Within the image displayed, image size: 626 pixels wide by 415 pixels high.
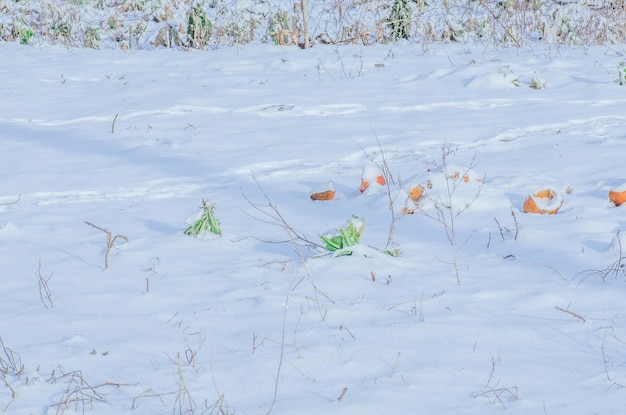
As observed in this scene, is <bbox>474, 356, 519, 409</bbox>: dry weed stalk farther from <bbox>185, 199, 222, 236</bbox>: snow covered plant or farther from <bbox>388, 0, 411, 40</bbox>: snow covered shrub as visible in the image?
<bbox>388, 0, 411, 40</bbox>: snow covered shrub

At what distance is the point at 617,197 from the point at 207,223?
1.81 meters

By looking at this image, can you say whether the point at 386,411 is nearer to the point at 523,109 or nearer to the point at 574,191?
the point at 574,191

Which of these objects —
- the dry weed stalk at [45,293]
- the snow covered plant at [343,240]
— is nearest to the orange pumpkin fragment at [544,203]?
the snow covered plant at [343,240]

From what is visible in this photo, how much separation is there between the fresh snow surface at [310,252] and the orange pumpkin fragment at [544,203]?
0.11m

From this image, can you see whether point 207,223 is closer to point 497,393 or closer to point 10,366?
point 10,366

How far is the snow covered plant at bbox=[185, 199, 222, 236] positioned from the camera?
384cm

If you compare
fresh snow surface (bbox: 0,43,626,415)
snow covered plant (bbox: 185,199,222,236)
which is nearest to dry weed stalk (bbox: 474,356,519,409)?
fresh snow surface (bbox: 0,43,626,415)

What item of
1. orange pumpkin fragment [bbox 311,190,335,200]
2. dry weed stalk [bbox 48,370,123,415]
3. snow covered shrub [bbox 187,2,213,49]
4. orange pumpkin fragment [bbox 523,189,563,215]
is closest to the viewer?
dry weed stalk [bbox 48,370,123,415]

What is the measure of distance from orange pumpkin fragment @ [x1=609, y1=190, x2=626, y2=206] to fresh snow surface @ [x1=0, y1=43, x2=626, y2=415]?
0.16ft

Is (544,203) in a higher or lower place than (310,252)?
higher

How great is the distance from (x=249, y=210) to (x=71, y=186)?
113 cm

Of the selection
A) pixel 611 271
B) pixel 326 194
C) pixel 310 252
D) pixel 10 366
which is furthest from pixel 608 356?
pixel 326 194

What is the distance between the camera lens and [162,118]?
6434mm

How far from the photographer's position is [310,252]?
146 inches
